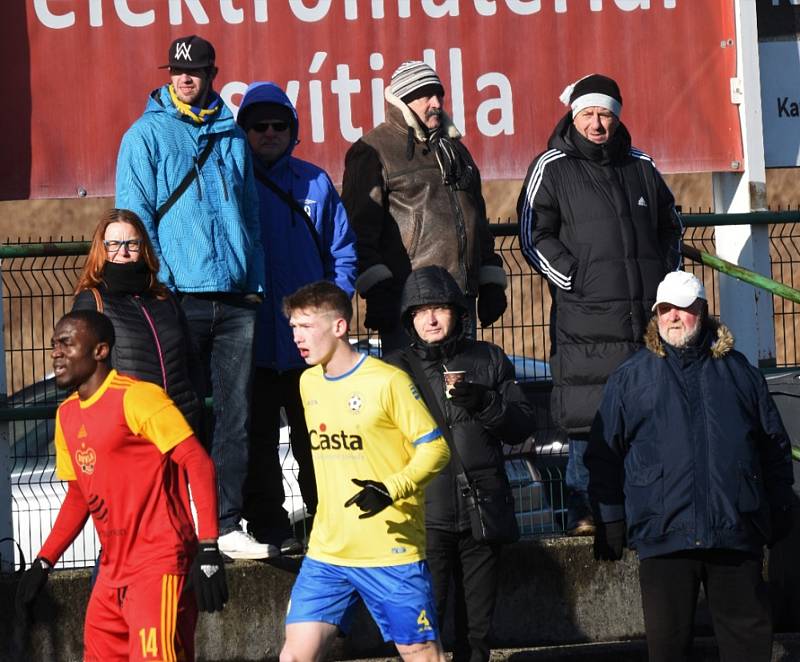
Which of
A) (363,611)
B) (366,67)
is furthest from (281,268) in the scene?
(366,67)

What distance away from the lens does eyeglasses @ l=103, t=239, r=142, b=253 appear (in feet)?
22.1

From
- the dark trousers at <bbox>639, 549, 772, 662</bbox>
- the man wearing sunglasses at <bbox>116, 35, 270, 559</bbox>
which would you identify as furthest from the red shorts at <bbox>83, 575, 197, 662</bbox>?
the dark trousers at <bbox>639, 549, 772, 662</bbox>

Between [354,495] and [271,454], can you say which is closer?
[354,495]

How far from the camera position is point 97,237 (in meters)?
6.79

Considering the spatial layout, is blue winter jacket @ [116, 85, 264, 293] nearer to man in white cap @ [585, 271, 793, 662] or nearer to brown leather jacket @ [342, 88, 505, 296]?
brown leather jacket @ [342, 88, 505, 296]

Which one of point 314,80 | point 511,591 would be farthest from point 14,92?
point 511,591

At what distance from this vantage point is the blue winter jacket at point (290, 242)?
7.76 metres

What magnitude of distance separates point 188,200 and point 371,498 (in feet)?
6.95

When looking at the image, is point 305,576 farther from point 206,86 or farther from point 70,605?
point 206,86

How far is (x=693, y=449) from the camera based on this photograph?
6.67 metres

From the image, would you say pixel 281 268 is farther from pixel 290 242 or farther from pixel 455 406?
pixel 455 406

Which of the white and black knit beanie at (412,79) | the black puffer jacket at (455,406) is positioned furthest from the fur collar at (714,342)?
the white and black knit beanie at (412,79)

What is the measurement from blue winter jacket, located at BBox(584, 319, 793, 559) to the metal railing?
3.66 ft

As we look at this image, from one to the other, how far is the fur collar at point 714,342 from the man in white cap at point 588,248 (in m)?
0.96
